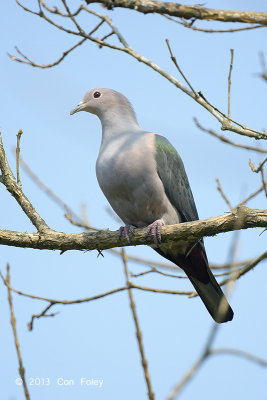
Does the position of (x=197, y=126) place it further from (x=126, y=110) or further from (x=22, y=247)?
(x=126, y=110)

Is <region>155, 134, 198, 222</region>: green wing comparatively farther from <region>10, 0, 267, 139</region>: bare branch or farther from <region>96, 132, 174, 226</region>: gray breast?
<region>10, 0, 267, 139</region>: bare branch

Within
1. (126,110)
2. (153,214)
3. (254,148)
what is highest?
(126,110)

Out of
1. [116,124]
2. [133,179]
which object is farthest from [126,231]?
[116,124]

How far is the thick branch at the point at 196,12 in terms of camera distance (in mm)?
2410

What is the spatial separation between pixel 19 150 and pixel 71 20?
1.13m

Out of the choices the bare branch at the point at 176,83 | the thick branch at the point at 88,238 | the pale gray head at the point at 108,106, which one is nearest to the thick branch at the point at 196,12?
the bare branch at the point at 176,83

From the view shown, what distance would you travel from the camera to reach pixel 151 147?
4.63 meters

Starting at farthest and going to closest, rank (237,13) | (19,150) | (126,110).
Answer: (126,110) → (19,150) → (237,13)

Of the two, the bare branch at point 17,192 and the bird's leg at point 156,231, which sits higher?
the bare branch at point 17,192

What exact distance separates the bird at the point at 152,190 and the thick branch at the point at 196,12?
2.06 meters

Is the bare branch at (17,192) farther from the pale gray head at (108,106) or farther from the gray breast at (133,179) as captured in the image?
the pale gray head at (108,106)

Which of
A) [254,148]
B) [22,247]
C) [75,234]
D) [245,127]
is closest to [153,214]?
[75,234]

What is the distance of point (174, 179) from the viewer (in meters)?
4.81

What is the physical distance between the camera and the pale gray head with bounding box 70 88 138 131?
5172 millimetres
